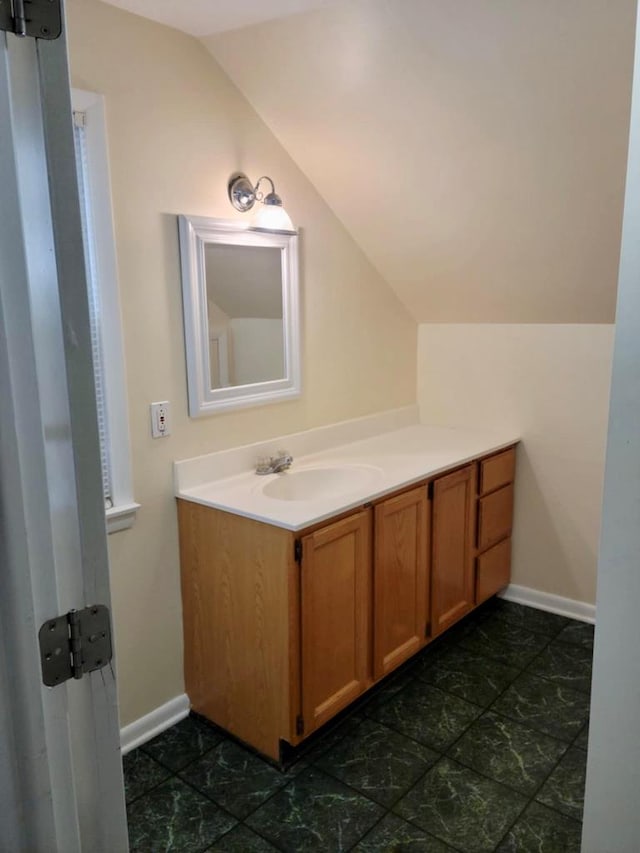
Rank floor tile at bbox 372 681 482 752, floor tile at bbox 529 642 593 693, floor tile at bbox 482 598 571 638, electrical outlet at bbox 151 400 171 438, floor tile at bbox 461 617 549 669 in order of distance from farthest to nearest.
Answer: floor tile at bbox 482 598 571 638 < floor tile at bbox 461 617 549 669 < floor tile at bbox 529 642 593 693 < floor tile at bbox 372 681 482 752 < electrical outlet at bbox 151 400 171 438

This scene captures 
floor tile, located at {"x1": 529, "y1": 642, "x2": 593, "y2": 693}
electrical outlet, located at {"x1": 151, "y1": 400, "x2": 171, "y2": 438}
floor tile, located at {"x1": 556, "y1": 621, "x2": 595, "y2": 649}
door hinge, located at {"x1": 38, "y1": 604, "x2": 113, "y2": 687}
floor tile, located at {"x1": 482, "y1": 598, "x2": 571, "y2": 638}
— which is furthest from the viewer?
floor tile, located at {"x1": 482, "y1": 598, "x2": 571, "y2": 638}

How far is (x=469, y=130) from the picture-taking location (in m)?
2.11

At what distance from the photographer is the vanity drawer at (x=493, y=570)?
3.01 m

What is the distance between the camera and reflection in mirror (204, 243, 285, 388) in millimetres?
2314

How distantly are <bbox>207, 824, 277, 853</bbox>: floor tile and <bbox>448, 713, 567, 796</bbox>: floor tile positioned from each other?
705 mm

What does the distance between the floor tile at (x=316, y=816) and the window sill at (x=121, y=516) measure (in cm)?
97

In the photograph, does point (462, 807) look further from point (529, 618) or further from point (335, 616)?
point (529, 618)

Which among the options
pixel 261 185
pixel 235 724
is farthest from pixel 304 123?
pixel 235 724

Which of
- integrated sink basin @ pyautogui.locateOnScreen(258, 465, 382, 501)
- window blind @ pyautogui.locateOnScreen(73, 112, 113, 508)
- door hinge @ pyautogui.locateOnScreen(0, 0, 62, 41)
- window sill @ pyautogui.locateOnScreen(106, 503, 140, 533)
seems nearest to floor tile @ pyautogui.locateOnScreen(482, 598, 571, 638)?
integrated sink basin @ pyautogui.locateOnScreen(258, 465, 382, 501)

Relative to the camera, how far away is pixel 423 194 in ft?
8.11

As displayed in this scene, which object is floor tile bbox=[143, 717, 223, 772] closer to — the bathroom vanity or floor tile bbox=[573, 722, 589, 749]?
the bathroom vanity

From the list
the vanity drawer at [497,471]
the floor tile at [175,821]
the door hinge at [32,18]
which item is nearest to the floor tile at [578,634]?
the vanity drawer at [497,471]

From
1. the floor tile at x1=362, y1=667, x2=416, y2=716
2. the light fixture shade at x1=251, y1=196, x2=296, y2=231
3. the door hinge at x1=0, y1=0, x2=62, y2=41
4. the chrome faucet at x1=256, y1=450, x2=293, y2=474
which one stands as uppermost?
the door hinge at x1=0, y1=0, x2=62, y2=41

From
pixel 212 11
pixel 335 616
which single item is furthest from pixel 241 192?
pixel 335 616
